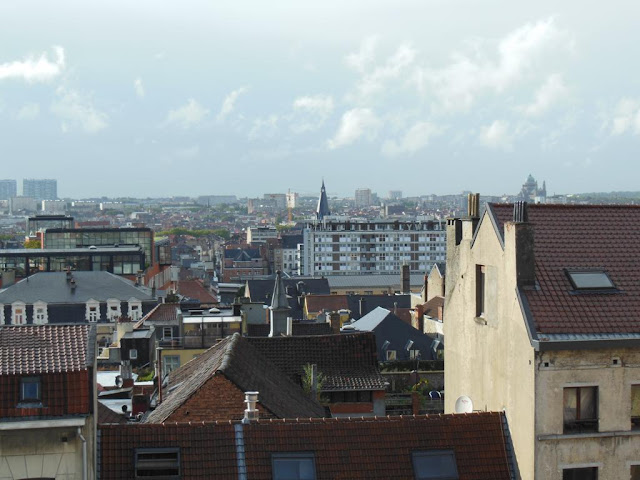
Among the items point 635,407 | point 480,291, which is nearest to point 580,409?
point 635,407

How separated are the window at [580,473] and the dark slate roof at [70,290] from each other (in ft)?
260

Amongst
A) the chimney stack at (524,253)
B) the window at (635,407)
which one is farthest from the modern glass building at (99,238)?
the window at (635,407)

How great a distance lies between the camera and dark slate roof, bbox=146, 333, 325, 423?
29109mm

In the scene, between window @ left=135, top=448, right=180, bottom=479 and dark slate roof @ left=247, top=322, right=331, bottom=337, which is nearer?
window @ left=135, top=448, right=180, bottom=479

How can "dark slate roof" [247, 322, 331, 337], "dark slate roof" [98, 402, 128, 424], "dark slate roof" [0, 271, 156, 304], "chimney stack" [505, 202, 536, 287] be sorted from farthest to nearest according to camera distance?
"dark slate roof" [0, 271, 156, 304] < "dark slate roof" [247, 322, 331, 337] < "dark slate roof" [98, 402, 128, 424] < "chimney stack" [505, 202, 536, 287]

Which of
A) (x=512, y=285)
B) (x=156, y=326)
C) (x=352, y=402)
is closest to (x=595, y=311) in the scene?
(x=512, y=285)

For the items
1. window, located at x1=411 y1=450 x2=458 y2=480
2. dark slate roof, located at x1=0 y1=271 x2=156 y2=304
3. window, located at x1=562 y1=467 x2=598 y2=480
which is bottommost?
dark slate roof, located at x1=0 y1=271 x2=156 y2=304

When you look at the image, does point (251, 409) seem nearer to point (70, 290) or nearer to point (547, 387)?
point (547, 387)

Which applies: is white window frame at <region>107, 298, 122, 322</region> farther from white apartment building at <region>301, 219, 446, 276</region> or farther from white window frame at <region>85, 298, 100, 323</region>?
white apartment building at <region>301, 219, 446, 276</region>

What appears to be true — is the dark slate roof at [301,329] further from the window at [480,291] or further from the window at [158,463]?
the window at [158,463]

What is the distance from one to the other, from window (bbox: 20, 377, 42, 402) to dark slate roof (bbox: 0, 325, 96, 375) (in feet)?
0.50

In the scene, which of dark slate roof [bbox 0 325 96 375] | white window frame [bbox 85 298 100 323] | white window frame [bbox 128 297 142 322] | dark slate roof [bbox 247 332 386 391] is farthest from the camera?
white window frame [bbox 128 297 142 322]

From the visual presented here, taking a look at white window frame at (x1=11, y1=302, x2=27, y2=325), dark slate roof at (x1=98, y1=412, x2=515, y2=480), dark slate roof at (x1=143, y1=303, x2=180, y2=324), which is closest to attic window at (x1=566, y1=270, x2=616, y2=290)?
dark slate roof at (x1=98, y1=412, x2=515, y2=480)

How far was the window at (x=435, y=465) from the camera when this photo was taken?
23.4 metres
